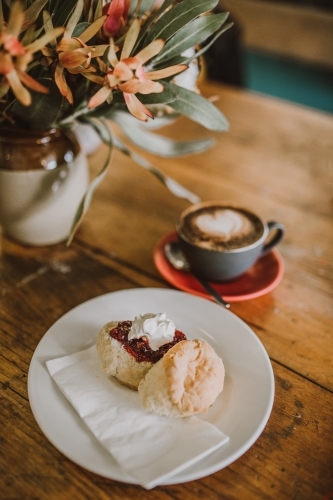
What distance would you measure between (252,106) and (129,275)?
99cm

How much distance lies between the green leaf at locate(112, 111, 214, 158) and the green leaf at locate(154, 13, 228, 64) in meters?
0.19

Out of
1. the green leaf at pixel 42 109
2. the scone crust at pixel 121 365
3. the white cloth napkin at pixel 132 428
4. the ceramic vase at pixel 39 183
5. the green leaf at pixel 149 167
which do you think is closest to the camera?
the white cloth napkin at pixel 132 428

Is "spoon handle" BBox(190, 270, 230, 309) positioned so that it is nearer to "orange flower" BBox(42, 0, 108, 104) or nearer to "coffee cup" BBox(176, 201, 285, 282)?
"coffee cup" BBox(176, 201, 285, 282)

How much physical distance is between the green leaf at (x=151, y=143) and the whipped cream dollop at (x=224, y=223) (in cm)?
16

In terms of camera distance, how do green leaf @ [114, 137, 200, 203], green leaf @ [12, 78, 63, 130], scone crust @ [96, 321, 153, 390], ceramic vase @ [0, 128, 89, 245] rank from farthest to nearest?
1. green leaf @ [114, 137, 200, 203]
2. ceramic vase @ [0, 128, 89, 245]
3. green leaf @ [12, 78, 63, 130]
4. scone crust @ [96, 321, 153, 390]

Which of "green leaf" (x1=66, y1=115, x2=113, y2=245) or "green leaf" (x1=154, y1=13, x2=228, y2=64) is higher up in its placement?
"green leaf" (x1=154, y1=13, x2=228, y2=64)

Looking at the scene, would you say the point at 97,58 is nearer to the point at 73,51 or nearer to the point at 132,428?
the point at 73,51

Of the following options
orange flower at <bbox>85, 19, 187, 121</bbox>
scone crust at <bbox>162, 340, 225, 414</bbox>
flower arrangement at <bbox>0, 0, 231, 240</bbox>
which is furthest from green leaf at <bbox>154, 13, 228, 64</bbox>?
scone crust at <bbox>162, 340, 225, 414</bbox>

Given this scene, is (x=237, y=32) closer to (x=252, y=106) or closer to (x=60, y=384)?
(x=252, y=106)

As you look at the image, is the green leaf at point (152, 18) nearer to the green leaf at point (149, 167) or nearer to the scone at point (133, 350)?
the green leaf at point (149, 167)

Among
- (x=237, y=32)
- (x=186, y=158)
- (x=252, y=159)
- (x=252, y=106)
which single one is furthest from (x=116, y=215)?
(x=237, y=32)


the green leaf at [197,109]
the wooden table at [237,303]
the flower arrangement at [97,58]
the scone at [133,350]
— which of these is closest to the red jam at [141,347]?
the scone at [133,350]

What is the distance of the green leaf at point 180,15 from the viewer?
0.77 metres

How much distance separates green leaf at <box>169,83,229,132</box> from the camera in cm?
82
